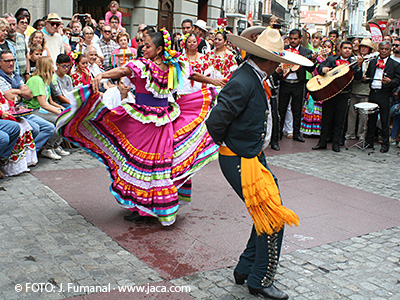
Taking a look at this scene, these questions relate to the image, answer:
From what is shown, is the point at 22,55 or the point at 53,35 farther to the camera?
the point at 53,35

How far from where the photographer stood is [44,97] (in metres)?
7.83

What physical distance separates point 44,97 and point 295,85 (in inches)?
197

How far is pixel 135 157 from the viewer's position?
5.08 metres

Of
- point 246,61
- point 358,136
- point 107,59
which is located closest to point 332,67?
point 358,136

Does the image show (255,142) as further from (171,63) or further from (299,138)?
(299,138)

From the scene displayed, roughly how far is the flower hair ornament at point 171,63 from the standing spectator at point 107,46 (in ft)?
20.9

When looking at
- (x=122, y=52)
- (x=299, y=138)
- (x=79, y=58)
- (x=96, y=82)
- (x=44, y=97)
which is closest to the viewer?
(x=96, y=82)

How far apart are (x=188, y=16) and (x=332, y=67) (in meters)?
10.9

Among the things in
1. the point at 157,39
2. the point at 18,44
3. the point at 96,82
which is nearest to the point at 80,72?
the point at 18,44

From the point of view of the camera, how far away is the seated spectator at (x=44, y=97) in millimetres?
7777

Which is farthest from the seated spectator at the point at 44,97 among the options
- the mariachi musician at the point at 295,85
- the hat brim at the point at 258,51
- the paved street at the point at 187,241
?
the hat brim at the point at 258,51

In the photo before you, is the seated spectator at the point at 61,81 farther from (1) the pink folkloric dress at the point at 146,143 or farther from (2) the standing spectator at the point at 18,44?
(1) the pink folkloric dress at the point at 146,143

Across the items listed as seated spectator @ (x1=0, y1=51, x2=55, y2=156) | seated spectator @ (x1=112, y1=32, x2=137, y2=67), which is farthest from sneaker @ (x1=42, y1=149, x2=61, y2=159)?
seated spectator @ (x1=112, y1=32, x2=137, y2=67)

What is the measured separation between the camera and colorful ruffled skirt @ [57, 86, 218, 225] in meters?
4.99
